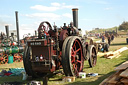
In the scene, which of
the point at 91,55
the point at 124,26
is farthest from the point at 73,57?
the point at 124,26

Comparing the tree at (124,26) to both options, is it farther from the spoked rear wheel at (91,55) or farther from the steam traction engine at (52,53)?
the steam traction engine at (52,53)

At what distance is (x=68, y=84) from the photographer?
562 centimetres

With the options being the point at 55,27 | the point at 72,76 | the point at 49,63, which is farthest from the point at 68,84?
the point at 55,27

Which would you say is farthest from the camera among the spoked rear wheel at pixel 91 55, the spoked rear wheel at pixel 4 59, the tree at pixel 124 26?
the tree at pixel 124 26

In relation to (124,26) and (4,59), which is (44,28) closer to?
(4,59)

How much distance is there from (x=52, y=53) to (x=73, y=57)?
930 millimetres

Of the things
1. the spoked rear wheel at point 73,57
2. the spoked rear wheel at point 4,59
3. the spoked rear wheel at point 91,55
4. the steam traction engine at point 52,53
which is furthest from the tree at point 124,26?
the steam traction engine at point 52,53

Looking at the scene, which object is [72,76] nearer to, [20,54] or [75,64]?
[75,64]

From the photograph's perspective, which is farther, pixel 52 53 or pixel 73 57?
pixel 73 57

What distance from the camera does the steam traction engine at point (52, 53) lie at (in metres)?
5.97

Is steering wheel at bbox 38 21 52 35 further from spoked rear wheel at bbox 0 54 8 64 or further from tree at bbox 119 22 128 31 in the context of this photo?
tree at bbox 119 22 128 31

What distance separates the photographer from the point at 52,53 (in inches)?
242

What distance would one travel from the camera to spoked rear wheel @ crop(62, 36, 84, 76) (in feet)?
19.6

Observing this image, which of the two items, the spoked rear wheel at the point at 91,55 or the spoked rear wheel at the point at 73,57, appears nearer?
the spoked rear wheel at the point at 73,57
